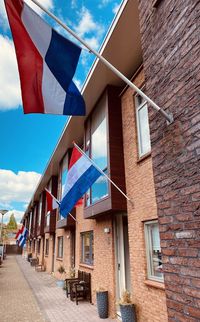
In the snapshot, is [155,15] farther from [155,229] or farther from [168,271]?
[155,229]

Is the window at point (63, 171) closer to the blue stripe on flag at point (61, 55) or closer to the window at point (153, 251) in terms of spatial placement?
the window at point (153, 251)

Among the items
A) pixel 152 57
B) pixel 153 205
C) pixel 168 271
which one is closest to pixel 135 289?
pixel 153 205

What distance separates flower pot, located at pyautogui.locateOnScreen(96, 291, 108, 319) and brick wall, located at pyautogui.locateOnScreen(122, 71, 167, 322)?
1531 mm

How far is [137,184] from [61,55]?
13.1 feet

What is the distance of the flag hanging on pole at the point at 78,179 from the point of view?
679 cm

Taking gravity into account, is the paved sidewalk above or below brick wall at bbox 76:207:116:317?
below

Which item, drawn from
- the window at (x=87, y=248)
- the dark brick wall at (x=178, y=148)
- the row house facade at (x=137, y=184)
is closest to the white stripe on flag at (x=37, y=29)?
the row house facade at (x=137, y=184)

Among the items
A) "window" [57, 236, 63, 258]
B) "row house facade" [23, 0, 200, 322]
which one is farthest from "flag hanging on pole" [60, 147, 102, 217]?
"window" [57, 236, 63, 258]

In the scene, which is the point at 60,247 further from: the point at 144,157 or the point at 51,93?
the point at 51,93

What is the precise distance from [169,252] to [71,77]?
2868mm

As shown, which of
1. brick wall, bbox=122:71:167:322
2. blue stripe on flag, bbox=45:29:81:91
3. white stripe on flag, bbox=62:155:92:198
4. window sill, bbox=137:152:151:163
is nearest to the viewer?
blue stripe on flag, bbox=45:29:81:91

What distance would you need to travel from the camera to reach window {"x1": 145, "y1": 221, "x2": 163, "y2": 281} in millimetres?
5797

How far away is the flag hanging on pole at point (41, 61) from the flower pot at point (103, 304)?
238 inches

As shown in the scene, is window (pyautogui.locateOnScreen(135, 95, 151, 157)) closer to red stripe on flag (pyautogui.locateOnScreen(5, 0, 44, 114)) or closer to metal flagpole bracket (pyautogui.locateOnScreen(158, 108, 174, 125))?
red stripe on flag (pyautogui.locateOnScreen(5, 0, 44, 114))
